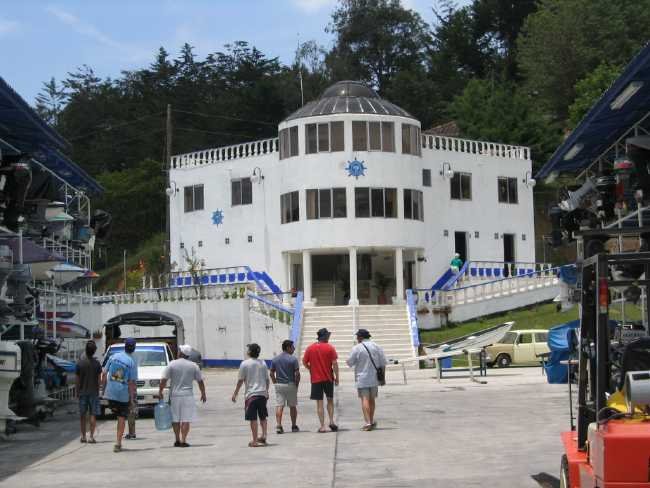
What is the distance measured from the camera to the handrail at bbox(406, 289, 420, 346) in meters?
41.6

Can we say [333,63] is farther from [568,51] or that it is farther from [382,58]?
[568,51]

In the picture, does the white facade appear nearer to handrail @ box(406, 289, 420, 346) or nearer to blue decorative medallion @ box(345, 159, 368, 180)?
blue decorative medallion @ box(345, 159, 368, 180)

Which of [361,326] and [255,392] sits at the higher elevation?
[361,326]

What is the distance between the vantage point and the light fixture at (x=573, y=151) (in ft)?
80.9

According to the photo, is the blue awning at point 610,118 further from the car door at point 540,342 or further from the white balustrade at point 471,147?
the white balustrade at point 471,147

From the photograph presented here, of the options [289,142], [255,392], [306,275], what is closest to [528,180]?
[289,142]

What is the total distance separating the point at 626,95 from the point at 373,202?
27.5 meters

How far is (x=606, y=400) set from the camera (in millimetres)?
9430

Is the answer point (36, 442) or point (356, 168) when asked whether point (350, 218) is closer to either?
point (356, 168)

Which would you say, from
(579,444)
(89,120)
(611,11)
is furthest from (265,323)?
(89,120)

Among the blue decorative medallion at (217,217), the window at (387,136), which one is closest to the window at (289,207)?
the blue decorative medallion at (217,217)

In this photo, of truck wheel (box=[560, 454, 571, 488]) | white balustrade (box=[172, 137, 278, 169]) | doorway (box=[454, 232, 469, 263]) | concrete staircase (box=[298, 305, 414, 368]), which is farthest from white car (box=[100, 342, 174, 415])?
doorway (box=[454, 232, 469, 263])

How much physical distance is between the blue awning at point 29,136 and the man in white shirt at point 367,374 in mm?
8351

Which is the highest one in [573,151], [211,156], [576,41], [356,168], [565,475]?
[576,41]
